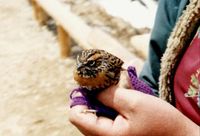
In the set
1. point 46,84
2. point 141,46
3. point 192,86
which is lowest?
point 46,84

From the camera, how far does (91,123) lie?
1.01 meters

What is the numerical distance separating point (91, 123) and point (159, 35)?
407mm

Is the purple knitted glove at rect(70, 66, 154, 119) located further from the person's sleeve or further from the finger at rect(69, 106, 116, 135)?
the person's sleeve

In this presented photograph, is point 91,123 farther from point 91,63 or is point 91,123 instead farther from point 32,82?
point 32,82

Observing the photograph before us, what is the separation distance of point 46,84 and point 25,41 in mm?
1051

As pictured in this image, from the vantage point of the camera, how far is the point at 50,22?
5.20 metres

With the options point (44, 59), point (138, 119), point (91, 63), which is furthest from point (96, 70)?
point (44, 59)

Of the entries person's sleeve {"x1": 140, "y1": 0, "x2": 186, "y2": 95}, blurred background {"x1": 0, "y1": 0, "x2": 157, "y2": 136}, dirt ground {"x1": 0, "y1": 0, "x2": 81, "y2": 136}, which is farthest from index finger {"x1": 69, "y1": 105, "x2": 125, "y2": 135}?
dirt ground {"x1": 0, "y1": 0, "x2": 81, "y2": 136}

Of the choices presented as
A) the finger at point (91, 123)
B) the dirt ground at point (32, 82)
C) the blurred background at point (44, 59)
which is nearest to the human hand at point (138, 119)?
the finger at point (91, 123)

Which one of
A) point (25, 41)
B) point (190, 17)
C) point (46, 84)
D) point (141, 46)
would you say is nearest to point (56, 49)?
point (25, 41)

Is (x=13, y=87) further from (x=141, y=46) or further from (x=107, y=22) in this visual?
(x=141, y=46)

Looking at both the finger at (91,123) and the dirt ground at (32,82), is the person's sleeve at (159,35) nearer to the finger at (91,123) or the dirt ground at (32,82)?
the finger at (91,123)

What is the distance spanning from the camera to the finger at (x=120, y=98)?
0.95 meters

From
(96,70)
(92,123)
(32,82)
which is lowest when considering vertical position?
(32,82)
